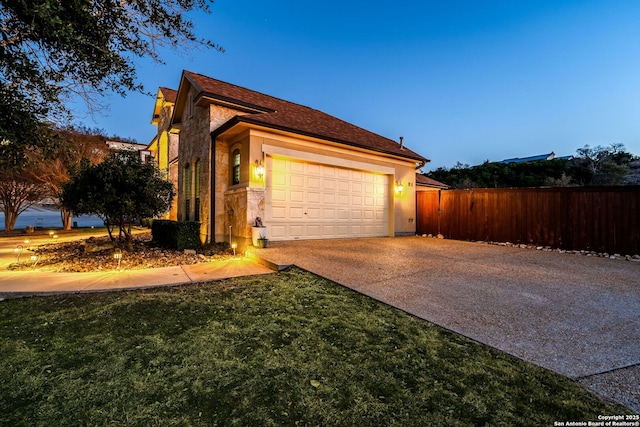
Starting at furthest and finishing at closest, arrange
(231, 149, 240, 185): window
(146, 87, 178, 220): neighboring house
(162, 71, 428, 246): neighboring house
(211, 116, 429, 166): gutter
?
1. (146, 87, 178, 220): neighboring house
2. (231, 149, 240, 185): window
3. (162, 71, 428, 246): neighboring house
4. (211, 116, 429, 166): gutter

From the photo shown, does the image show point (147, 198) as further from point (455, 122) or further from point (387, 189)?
point (455, 122)

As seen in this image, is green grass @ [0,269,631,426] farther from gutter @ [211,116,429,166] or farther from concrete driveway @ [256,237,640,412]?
gutter @ [211,116,429,166]

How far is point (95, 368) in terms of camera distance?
2184 mm

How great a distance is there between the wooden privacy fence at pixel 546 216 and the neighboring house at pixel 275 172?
82.0 inches

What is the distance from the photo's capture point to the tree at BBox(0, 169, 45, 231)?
14.5 meters

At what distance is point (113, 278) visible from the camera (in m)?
4.93

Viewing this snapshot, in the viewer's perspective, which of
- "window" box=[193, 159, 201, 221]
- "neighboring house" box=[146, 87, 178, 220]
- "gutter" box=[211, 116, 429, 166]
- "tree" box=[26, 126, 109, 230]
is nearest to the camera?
"gutter" box=[211, 116, 429, 166]

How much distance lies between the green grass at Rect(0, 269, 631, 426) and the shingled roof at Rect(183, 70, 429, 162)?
6078 mm

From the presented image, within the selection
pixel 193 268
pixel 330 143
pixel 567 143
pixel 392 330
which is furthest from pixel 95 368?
pixel 567 143

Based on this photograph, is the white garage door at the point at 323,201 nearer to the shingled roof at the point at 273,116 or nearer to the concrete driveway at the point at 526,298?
the shingled roof at the point at 273,116

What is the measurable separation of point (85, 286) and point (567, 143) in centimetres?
6579

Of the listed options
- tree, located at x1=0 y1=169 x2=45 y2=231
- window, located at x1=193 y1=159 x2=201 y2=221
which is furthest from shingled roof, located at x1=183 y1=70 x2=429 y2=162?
tree, located at x1=0 y1=169 x2=45 y2=231

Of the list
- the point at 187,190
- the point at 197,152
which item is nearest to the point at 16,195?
the point at 187,190

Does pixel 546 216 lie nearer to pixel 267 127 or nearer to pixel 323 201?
pixel 323 201
